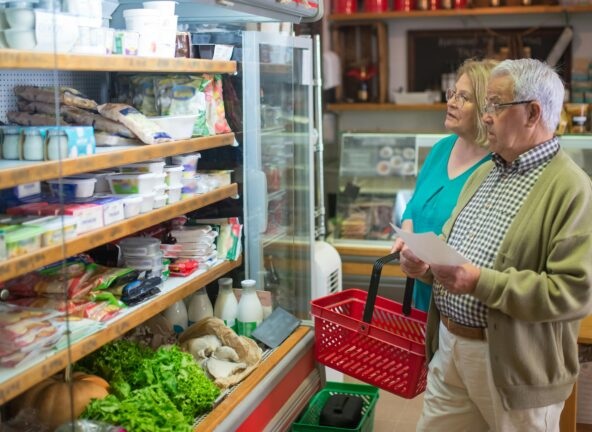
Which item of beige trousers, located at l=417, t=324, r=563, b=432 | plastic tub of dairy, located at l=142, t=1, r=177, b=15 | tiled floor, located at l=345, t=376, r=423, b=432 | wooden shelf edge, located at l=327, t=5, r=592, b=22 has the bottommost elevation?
tiled floor, located at l=345, t=376, r=423, b=432

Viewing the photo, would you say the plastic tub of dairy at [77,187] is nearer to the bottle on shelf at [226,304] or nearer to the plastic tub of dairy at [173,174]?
the plastic tub of dairy at [173,174]

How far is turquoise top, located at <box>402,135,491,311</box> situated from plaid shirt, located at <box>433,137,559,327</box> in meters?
0.68

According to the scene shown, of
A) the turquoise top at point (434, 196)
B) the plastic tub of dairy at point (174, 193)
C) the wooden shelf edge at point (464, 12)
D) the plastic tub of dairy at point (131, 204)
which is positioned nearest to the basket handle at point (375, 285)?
the turquoise top at point (434, 196)

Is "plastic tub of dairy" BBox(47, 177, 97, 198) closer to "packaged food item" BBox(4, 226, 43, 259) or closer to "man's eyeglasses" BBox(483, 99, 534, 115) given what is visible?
"packaged food item" BBox(4, 226, 43, 259)

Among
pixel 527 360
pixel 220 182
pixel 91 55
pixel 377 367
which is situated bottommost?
pixel 377 367

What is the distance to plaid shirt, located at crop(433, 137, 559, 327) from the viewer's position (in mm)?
2658

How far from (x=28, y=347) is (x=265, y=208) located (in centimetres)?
183

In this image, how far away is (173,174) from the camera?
3256 millimetres

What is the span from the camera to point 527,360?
8.59 ft

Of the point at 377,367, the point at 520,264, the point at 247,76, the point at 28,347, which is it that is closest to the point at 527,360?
the point at 520,264

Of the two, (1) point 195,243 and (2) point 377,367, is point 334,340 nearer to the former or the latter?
(2) point 377,367

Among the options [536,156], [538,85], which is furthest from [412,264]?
[538,85]

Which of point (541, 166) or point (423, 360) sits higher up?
point (541, 166)

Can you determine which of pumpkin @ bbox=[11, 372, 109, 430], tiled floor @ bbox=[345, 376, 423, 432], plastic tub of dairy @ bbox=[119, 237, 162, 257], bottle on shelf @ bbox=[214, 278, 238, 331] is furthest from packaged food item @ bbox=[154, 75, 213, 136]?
tiled floor @ bbox=[345, 376, 423, 432]
